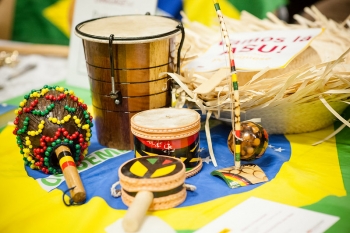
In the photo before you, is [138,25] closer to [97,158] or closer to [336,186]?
[97,158]

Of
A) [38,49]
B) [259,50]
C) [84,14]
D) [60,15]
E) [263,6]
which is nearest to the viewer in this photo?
[259,50]

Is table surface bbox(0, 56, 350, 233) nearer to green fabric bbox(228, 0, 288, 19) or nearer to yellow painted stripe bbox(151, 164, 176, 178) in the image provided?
yellow painted stripe bbox(151, 164, 176, 178)

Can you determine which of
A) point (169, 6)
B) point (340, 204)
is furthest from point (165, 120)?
point (169, 6)

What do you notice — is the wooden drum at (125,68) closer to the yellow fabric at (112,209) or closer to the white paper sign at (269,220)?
the yellow fabric at (112,209)

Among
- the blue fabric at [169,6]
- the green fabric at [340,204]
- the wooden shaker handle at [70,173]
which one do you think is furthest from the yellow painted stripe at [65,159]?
the blue fabric at [169,6]

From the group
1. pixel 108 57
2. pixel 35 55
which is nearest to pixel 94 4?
pixel 35 55

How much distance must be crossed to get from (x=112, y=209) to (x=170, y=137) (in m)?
0.19

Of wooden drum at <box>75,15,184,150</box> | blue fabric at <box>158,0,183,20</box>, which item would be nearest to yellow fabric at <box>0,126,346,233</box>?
wooden drum at <box>75,15,184,150</box>

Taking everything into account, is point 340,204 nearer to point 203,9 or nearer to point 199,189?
point 199,189

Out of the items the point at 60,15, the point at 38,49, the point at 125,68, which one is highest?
the point at 125,68

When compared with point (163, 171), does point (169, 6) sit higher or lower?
higher

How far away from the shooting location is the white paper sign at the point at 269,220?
760 millimetres

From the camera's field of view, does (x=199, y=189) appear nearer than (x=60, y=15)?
Yes

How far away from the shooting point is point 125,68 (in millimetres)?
1030
